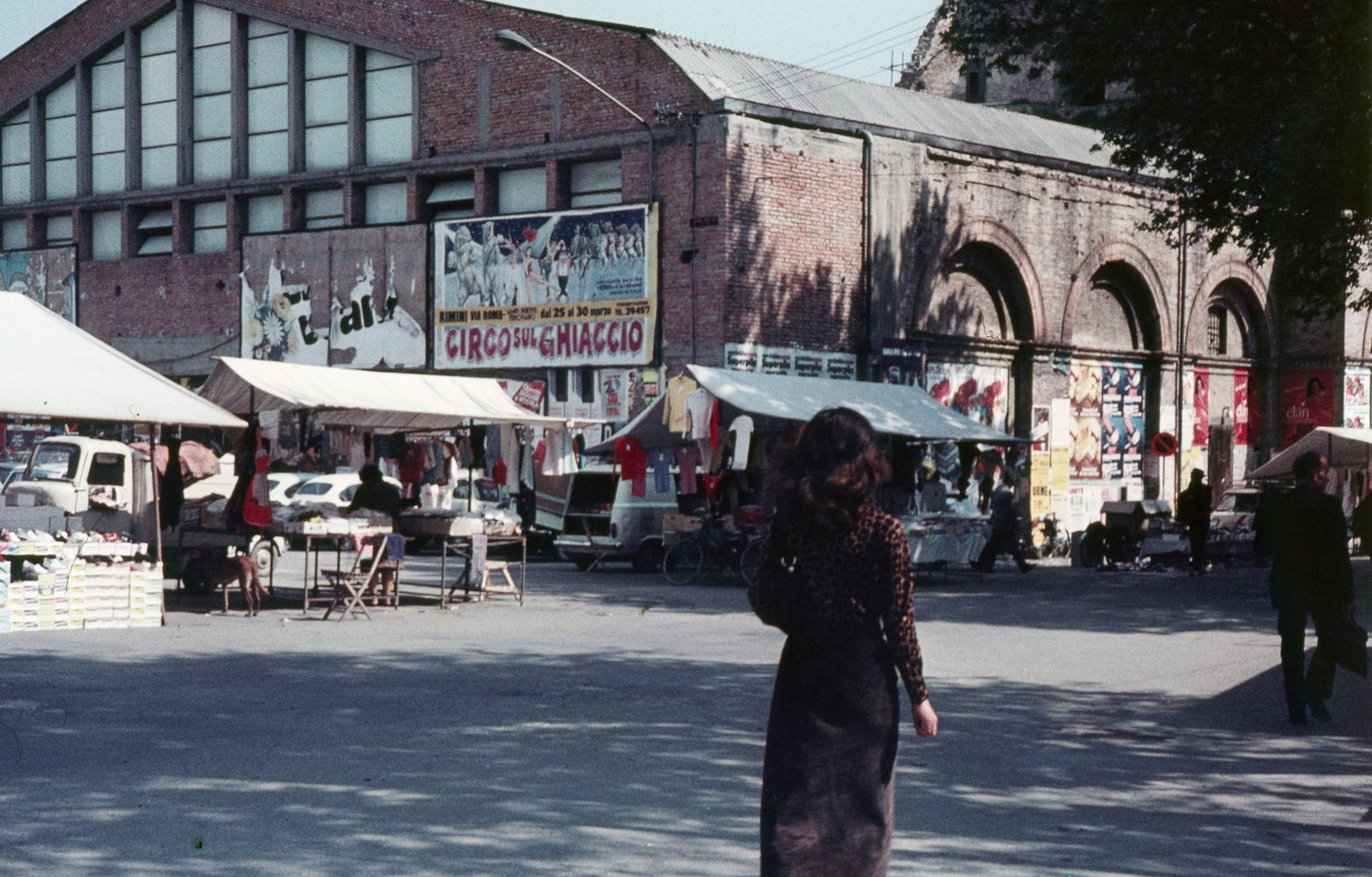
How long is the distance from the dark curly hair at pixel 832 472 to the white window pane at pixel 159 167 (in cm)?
3378

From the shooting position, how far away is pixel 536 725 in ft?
31.1

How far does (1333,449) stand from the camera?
30.6 m

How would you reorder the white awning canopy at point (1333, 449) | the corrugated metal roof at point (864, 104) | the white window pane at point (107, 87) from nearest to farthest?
the corrugated metal roof at point (864, 104) < the white awning canopy at point (1333, 449) < the white window pane at point (107, 87)

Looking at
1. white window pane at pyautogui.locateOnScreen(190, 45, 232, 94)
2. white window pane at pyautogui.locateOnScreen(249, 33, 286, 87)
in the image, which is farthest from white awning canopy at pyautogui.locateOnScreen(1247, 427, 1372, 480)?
white window pane at pyautogui.locateOnScreen(190, 45, 232, 94)

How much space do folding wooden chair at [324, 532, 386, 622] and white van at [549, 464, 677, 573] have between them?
23.1 feet

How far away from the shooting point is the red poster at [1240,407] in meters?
38.6

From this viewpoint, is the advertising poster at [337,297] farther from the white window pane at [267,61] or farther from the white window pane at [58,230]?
the white window pane at [58,230]

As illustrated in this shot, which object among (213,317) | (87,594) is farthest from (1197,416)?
(87,594)

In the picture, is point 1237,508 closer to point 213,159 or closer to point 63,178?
point 213,159

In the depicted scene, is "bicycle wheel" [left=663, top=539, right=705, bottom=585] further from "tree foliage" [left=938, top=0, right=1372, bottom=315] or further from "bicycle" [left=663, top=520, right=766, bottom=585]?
"tree foliage" [left=938, top=0, right=1372, bottom=315]

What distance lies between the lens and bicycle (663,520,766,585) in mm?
22812

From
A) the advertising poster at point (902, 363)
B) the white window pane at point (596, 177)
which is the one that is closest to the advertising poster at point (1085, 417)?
the advertising poster at point (902, 363)

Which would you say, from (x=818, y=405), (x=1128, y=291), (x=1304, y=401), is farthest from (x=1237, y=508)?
A: (x=818, y=405)

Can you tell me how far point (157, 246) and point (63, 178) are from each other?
330cm
